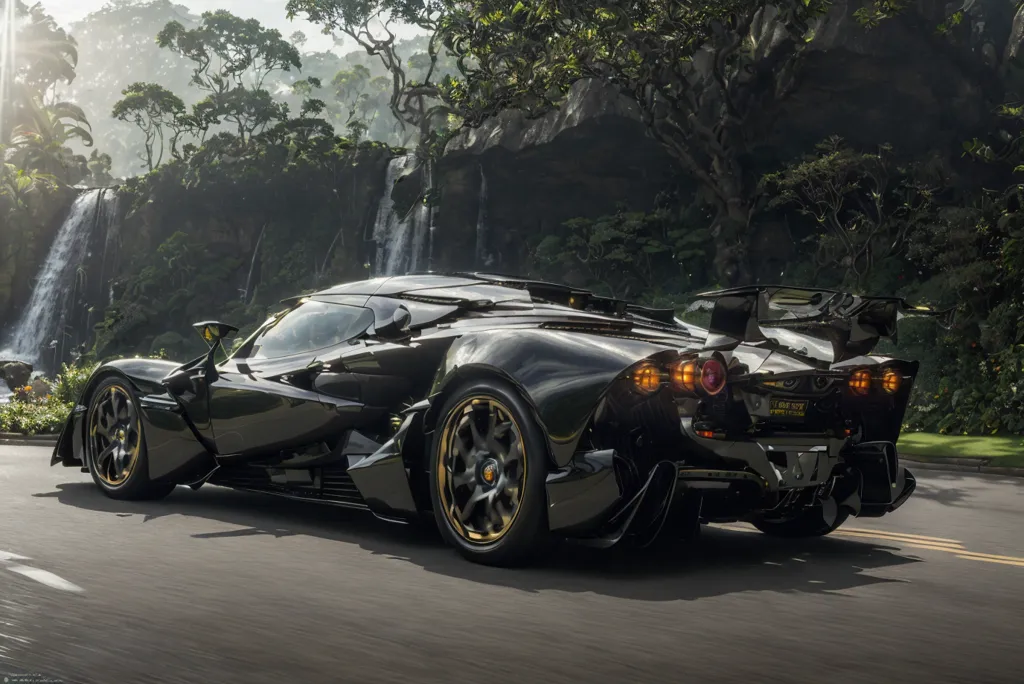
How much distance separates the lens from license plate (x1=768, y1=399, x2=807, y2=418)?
18.7 feet

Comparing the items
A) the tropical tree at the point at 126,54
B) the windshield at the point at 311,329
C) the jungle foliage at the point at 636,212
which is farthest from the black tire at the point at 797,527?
the tropical tree at the point at 126,54

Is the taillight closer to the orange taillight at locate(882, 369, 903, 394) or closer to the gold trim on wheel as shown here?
the gold trim on wheel

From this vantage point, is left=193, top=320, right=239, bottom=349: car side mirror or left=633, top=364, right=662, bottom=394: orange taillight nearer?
left=633, top=364, right=662, bottom=394: orange taillight

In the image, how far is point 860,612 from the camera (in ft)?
15.8

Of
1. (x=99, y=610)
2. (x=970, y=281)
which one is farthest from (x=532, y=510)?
(x=970, y=281)

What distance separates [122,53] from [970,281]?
147m

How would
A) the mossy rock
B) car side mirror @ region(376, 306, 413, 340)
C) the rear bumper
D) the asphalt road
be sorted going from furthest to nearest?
the mossy rock
car side mirror @ region(376, 306, 413, 340)
the rear bumper
the asphalt road

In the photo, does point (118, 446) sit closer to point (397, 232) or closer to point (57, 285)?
point (397, 232)

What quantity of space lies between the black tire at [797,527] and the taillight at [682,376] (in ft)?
4.93

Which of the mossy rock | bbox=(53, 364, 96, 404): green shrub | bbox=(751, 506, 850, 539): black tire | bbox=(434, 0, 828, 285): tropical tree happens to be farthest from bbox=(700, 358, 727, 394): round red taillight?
the mossy rock

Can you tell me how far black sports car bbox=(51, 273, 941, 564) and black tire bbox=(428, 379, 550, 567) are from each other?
10 millimetres

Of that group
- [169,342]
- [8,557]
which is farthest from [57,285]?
[8,557]

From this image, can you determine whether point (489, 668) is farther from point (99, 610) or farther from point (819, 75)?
point (819, 75)

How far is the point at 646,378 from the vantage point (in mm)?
5375
